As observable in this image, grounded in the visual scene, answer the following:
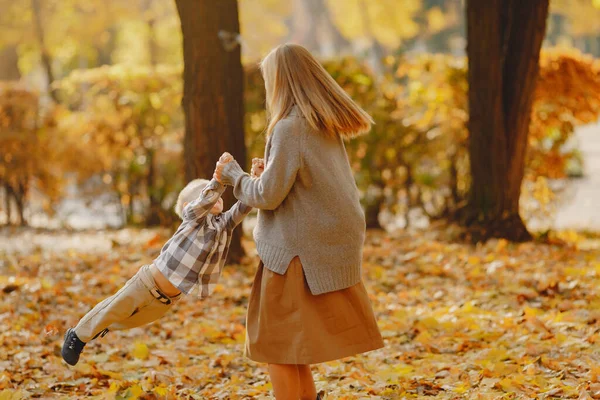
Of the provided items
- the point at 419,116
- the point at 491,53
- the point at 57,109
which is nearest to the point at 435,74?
the point at 419,116

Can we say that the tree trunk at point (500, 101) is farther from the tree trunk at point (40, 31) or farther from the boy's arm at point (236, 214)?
the tree trunk at point (40, 31)

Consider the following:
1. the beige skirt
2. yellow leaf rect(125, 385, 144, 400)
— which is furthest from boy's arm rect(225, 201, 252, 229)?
yellow leaf rect(125, 385, 144, 400)

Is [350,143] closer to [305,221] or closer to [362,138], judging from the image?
[362,138]

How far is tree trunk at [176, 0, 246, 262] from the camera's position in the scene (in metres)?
7.15

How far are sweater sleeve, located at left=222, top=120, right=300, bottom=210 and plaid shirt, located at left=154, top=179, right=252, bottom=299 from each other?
12.1 inches

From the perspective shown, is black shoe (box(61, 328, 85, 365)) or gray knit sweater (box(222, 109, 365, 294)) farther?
black shoe (box(61, 328, 85, 365))

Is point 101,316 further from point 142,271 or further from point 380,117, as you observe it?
point 380,117

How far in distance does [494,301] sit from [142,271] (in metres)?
3.26

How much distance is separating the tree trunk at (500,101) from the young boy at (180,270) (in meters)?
5.31

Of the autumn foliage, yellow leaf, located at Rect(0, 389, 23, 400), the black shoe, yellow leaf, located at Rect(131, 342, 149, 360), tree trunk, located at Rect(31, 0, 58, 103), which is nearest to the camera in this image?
the black shoe

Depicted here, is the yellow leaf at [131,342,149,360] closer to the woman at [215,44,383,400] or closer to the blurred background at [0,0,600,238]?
the woman at [215,44,383,400]

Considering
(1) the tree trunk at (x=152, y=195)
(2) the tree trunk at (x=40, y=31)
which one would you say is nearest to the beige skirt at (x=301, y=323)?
(1) the tree trunk at (x=152, y=195)

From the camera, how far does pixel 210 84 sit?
7.20 meters

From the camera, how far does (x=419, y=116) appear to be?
1022cm
